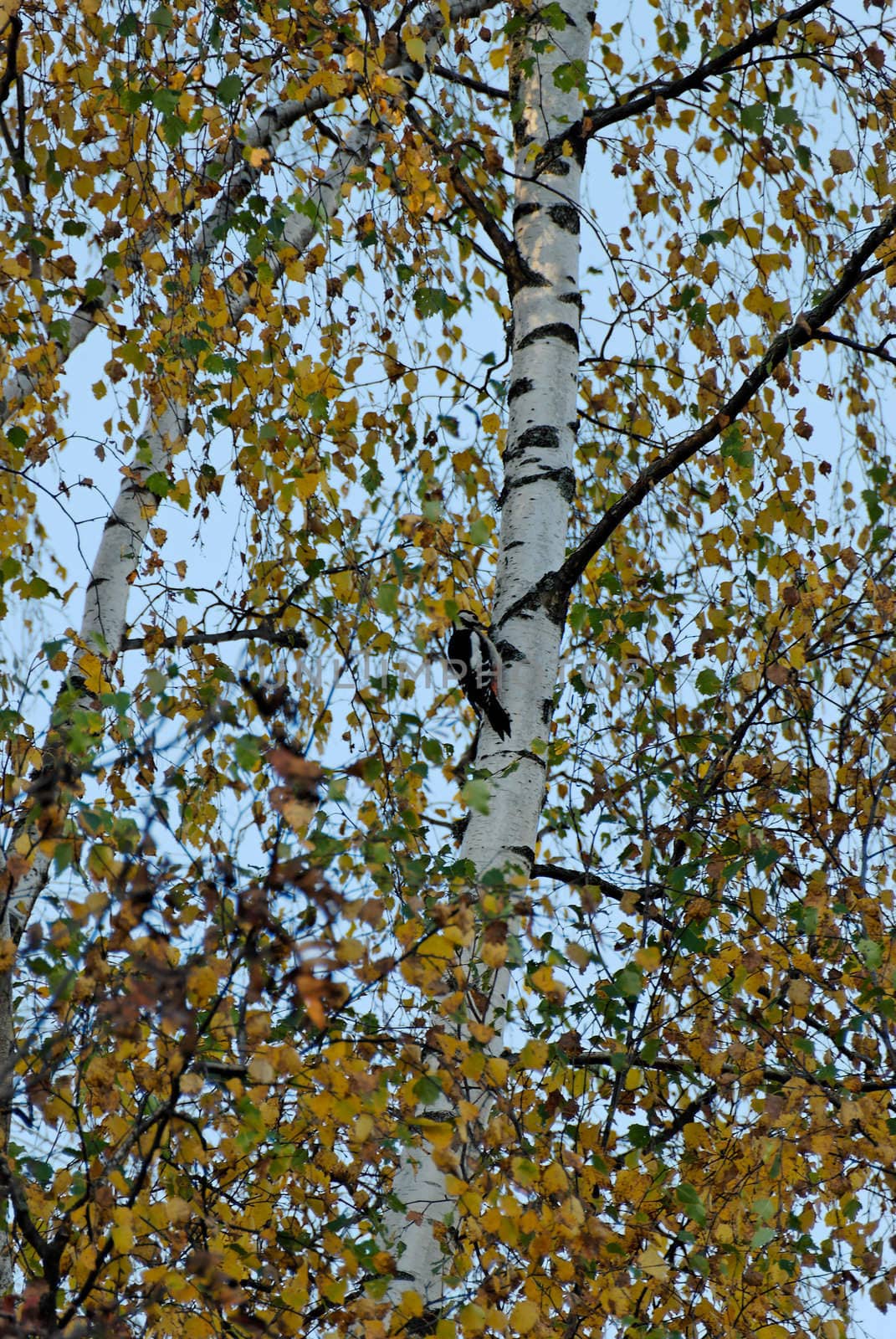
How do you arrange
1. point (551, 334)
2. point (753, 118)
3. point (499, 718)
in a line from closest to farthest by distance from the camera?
point (499, 718)
point (551, 334)
point (753, 118)

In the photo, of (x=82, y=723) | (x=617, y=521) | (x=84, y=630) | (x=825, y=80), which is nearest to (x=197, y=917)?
(x=82, y=723)

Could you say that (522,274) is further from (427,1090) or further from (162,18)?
(427,1090)

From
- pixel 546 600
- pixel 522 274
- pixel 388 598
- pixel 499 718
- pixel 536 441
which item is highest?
pixel 522 274

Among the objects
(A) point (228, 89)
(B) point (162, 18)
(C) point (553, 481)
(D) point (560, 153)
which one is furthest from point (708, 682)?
(B) point (162, 18)

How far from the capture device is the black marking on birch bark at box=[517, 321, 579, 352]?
358 cm

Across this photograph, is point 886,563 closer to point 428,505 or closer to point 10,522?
point 428,505

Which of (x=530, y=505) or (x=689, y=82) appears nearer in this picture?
(x=530, y=505)

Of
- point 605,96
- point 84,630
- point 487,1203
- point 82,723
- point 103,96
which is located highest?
point 605,96

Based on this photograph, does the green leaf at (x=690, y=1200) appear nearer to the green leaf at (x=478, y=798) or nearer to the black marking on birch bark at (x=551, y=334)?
the green leaf at (x=478, y=798)

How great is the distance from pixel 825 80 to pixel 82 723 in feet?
12.3

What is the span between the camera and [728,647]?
4.23m

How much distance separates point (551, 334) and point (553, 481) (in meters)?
0.47

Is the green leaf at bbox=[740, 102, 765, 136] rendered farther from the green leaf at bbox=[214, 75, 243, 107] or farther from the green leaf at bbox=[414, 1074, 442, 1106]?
the green leaf at bbox=[414, 1074, 442, 1106]

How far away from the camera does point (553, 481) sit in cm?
340
